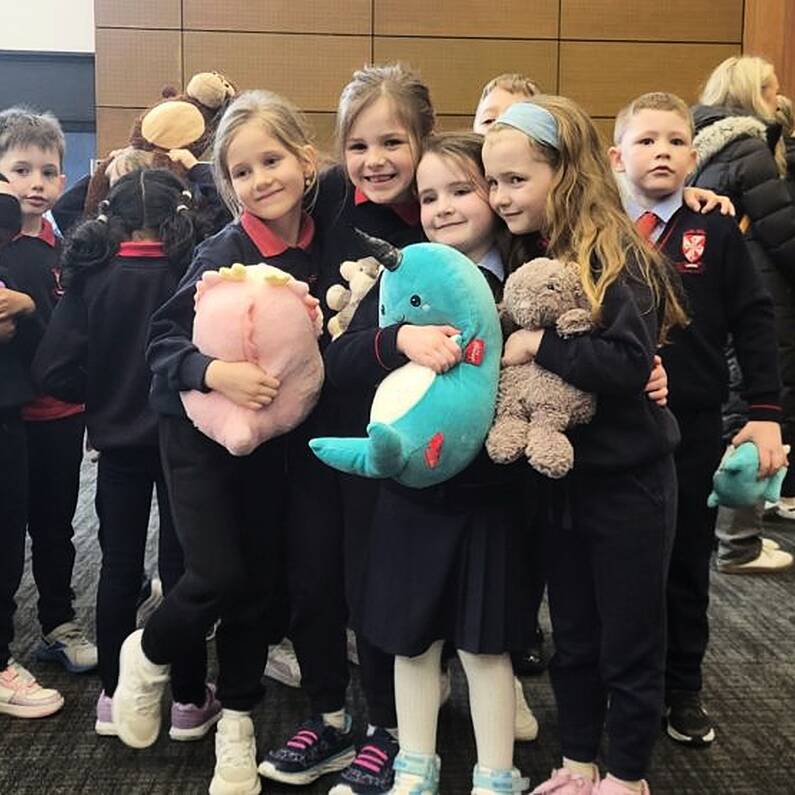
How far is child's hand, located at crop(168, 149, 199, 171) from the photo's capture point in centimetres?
221

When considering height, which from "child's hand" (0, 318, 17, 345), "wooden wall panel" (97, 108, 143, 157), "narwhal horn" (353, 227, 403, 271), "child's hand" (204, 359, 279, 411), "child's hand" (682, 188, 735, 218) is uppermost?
"wooden wall panel" (97, 108, 143, 157)

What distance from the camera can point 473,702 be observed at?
4.80 ft

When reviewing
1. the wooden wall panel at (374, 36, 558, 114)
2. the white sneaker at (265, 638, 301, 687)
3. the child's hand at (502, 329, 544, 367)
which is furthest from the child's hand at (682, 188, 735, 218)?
the wooden wall panel at (374, 36, 558, 114)

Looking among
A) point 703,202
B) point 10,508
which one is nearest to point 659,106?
point 703,202

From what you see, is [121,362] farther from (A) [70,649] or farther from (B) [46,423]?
(A) [70,649]

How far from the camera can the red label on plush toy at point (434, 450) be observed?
1.31 metres

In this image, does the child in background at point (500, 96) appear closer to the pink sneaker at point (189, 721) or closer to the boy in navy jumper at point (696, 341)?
the boy in navy jumper at point (696, 341)

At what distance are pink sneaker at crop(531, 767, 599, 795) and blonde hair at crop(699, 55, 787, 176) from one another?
184cm

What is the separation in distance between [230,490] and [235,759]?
1.58 feet

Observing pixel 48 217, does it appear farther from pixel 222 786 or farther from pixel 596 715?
pixel 596 715

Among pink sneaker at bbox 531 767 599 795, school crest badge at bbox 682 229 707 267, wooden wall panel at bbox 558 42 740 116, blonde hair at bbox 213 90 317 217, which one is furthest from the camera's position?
wooden wall panel at bbox 558 42 740 116

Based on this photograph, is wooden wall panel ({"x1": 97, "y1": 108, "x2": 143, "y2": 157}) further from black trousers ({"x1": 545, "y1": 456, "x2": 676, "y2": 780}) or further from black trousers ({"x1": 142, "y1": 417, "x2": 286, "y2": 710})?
black trousers ({"x1": 545, "y1": 456, "x2": 676, "y2": 780})

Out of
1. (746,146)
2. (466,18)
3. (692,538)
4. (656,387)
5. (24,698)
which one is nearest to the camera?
(656,387)

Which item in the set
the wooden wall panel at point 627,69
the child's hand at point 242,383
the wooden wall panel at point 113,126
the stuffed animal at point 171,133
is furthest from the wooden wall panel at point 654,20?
the child's hand at point 242,383
